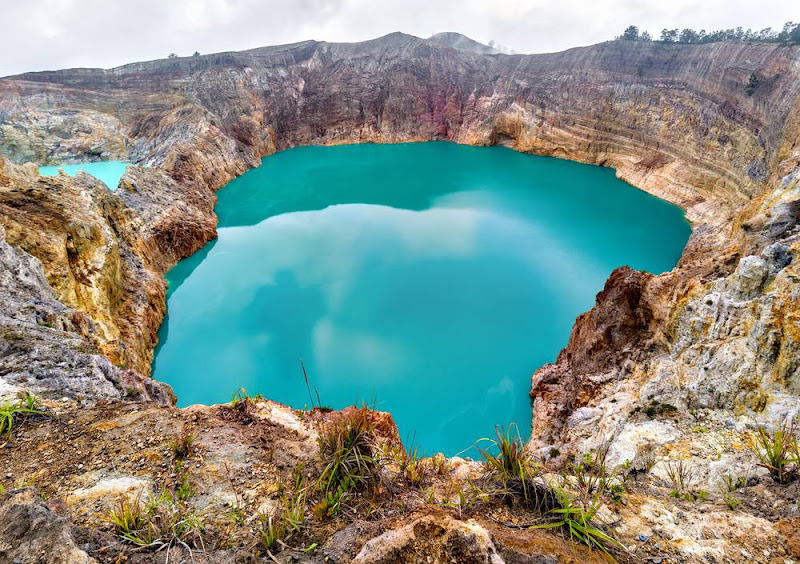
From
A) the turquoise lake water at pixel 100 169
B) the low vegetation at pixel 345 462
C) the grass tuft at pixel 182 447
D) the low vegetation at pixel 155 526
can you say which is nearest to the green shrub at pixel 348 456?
the low vegetation at pixel 345 462

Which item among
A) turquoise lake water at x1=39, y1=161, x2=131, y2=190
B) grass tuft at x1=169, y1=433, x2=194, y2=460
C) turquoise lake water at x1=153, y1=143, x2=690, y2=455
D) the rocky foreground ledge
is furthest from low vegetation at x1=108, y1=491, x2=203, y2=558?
turquoise lake water at x1=39, y1=161, x2=131, y2=190

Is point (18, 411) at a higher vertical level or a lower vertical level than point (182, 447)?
higher

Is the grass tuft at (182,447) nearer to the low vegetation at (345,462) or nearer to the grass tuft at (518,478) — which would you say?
the low vegetation at (345,462)

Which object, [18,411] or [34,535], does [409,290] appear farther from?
[34,535]

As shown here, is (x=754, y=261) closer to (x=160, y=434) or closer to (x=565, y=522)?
(x=565, y=522)

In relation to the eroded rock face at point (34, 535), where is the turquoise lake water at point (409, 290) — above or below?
above

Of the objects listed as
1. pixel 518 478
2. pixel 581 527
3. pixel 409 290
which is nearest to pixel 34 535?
pixel 518 478

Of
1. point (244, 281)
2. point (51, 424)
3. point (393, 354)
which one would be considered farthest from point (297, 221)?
point (51, 424)

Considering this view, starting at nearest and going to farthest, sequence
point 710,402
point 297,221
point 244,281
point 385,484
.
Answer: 1. point 385,484
2. point 710,402
3. point 244,281
4. point 297,221
